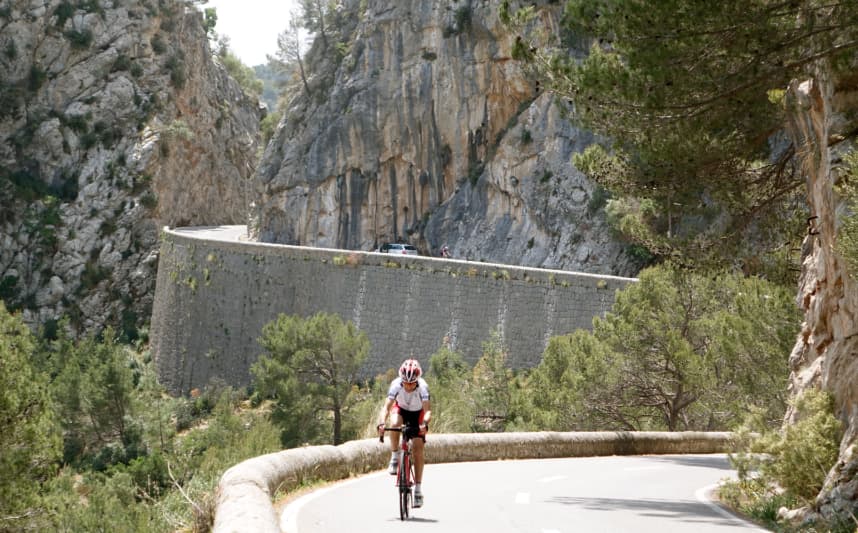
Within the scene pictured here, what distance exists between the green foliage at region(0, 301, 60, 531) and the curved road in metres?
12.1

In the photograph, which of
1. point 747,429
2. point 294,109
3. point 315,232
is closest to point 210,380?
point 315,232

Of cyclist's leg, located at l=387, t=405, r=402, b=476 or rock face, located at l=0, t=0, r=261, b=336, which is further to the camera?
rock face, located at l=0, t=0, r=261, b=336

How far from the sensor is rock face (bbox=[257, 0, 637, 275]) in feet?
144

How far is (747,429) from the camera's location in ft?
41.6

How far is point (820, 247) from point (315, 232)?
45.1 meters

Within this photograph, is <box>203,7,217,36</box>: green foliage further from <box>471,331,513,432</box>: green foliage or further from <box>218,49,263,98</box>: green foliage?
<box>471,331,513,432</box>: green foliage

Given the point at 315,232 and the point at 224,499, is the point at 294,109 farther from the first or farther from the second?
the point at 224,499

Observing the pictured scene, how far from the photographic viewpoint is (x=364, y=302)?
37.1 m

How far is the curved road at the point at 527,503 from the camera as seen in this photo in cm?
891

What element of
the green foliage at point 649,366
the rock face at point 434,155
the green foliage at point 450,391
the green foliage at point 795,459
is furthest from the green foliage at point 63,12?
the green foliage at point 795,459

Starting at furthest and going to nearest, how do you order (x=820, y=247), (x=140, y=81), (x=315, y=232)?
(x=140, y=81)
(x=315, y=232)
(x=820, y=247)

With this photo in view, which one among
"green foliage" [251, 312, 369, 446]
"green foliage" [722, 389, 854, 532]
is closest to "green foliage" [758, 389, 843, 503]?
"green foliage" [722, 389, 854, 532]

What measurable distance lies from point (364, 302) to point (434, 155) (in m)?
15.3

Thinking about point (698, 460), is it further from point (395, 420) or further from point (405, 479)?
point (405, 479)
